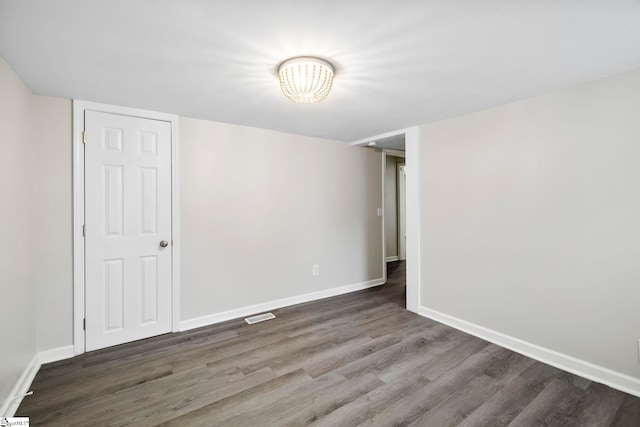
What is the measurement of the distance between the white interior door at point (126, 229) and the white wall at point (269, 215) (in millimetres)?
203

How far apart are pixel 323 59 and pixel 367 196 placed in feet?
8.95

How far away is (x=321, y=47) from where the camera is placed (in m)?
1.58

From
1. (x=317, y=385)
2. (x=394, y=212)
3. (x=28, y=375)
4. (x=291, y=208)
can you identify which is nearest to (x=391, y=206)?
(x=394, y=212)

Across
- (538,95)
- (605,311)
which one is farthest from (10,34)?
(605,311)

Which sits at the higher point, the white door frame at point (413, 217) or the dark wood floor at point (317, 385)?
the white door frame at point (413, 217)

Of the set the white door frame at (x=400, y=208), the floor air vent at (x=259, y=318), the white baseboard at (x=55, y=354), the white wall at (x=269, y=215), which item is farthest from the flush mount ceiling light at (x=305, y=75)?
the white door frame at (x=400, y=208)

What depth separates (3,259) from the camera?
1660mm

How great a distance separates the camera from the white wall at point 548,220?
6.22ft

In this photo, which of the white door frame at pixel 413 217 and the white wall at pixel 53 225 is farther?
the white door frame at pixel 413 217

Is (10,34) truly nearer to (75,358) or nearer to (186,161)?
(186,161)

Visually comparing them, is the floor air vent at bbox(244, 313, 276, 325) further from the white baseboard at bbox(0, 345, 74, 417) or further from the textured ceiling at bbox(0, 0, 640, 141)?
the textured ceiling at bbox(0, 0, 640, 141)

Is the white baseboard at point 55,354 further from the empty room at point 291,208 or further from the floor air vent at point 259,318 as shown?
the floor air vent at point 259,318

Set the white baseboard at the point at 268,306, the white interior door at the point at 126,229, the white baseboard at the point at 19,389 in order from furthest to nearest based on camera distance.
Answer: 1. the white baseboard at the point at 268,306
2. the white interior door at the point at 126,229
3. the white baseboard at the point at 19,389

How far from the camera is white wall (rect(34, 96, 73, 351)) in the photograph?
223 cm
